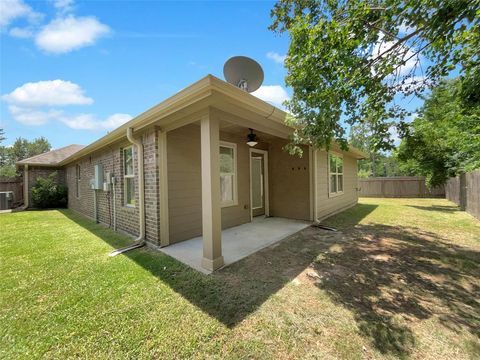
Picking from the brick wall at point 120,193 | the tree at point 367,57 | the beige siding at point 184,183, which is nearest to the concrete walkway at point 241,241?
the beige siding at point 184,183

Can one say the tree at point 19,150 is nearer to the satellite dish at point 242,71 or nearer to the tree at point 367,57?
the satellite dish at point 242,71

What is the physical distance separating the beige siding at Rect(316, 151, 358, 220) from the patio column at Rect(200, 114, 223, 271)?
15.1 feet

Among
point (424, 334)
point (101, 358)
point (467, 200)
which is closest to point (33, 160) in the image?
point (101, 358)

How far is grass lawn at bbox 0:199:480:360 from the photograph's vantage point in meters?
1.92

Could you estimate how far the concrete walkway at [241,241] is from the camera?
393 centimetres

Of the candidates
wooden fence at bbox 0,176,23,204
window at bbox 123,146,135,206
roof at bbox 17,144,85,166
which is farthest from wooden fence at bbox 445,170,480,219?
wooden fence at bbox 0,176,23,204

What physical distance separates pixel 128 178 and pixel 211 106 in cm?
379

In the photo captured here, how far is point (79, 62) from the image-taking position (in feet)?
19.6

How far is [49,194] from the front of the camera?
11.7 m

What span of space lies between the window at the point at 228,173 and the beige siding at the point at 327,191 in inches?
113

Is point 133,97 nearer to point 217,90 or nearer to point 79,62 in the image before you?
point 79,62

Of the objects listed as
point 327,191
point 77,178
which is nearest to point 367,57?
point 327,191

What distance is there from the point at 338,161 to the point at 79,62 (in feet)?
32.3

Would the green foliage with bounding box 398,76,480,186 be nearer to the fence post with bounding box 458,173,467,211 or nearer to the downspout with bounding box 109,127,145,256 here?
the fence post with bounding box 458,173,467,211
